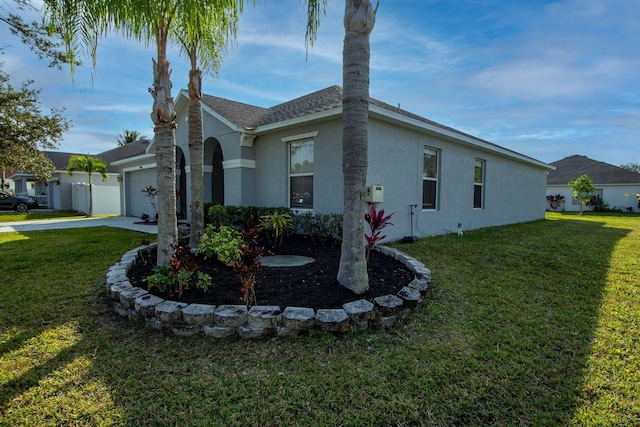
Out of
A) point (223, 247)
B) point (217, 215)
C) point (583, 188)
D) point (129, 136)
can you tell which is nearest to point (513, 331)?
point (223, 247)

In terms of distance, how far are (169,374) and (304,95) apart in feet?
35.7

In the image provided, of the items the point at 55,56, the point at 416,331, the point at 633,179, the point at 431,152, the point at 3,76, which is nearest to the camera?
the point at 416,331

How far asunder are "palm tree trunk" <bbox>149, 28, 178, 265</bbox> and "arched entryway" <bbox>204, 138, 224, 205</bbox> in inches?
241

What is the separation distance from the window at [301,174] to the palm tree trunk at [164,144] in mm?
4055

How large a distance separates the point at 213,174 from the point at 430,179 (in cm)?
843

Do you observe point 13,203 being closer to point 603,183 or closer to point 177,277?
point 177,277

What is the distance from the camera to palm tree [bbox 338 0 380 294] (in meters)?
3.78

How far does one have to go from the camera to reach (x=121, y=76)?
511 cm

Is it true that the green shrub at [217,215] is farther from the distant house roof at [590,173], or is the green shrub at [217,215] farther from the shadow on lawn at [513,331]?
the distant house roof at [590,173]

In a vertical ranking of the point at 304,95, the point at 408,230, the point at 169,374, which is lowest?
the point at 169,374

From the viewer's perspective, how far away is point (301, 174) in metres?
8.43

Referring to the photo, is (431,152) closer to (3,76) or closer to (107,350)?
(107,350)

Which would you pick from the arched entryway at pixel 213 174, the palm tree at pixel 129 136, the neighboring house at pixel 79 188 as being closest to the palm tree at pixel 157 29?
the arched entryway at pixel 213 174

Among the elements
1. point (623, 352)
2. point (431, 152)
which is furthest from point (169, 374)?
point (431, 152)
